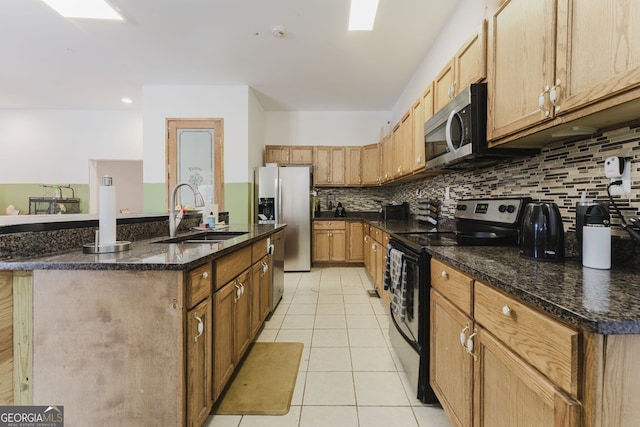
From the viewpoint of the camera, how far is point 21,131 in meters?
5.30

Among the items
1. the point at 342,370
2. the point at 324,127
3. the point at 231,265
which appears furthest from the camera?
the point at 324,127

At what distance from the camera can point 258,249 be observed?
7.48 ft

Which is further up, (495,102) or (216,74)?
(216,74)

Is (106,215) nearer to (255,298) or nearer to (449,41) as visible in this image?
(255,298)

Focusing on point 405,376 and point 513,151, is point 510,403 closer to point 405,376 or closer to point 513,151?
point 405,376

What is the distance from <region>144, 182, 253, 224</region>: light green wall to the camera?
14.1ft

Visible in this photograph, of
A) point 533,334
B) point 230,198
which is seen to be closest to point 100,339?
point 533,334

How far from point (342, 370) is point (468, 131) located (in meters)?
1.72

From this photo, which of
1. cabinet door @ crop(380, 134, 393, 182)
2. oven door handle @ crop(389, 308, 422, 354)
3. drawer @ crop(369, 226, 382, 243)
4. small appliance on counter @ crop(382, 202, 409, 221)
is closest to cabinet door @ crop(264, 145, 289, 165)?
cabinet door @ crop(380, 134, 393, 182)

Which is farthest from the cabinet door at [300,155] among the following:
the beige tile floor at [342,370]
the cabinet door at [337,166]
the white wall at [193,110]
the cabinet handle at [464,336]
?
the cabinet handle at [464,336]

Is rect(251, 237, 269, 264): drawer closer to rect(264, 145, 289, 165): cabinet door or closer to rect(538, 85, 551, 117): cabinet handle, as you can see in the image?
rect(538, 85, 551, 117): cabinet handle

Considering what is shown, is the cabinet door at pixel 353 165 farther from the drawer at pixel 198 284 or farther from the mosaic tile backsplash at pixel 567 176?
the drawer at pixel 198 284

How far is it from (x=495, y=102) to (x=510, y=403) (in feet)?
4.53

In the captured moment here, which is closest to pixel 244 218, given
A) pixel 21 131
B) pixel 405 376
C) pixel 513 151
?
pixel 405 376
